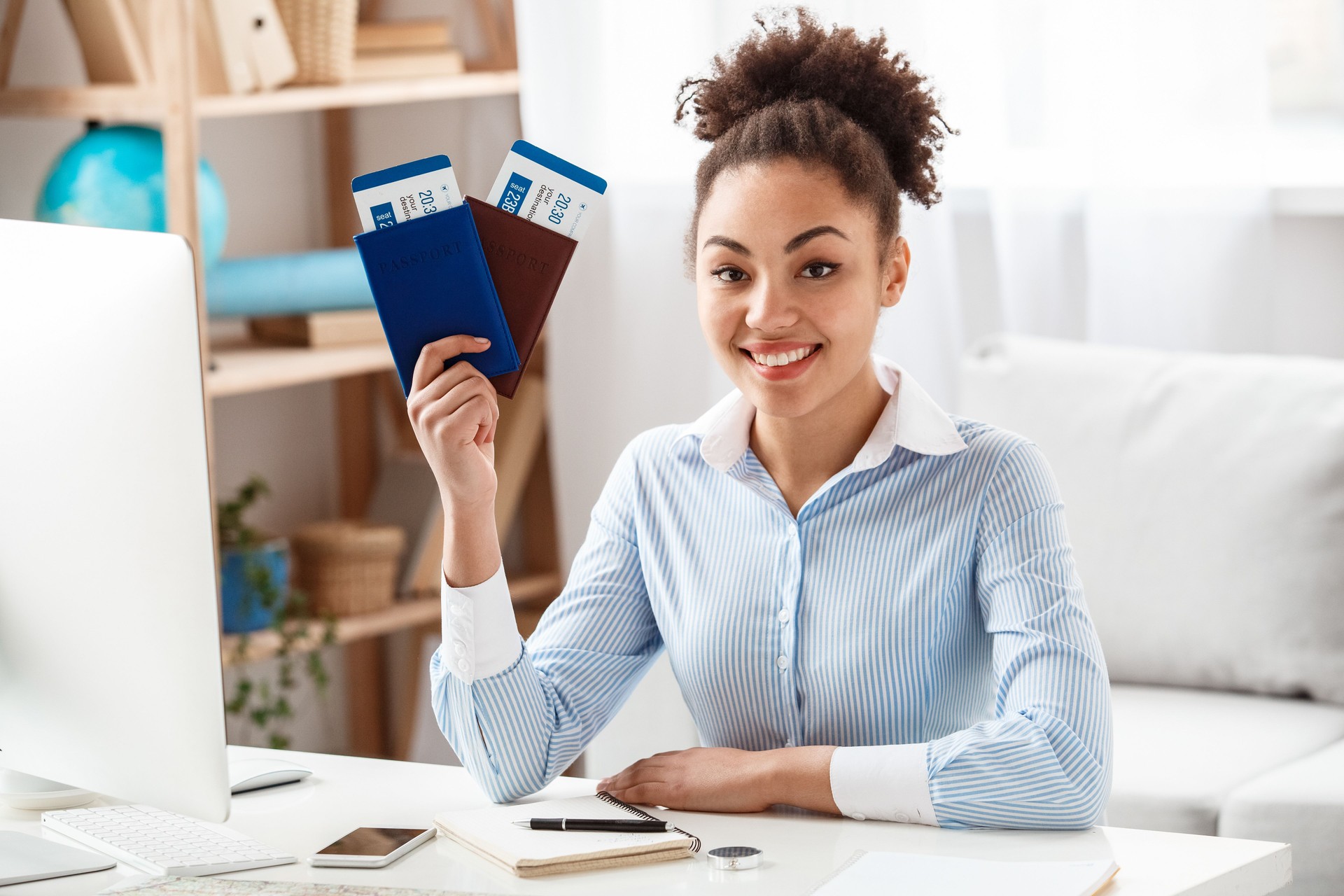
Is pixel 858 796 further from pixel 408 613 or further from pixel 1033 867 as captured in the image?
pixel 408 613

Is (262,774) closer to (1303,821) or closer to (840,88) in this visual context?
(840,88)

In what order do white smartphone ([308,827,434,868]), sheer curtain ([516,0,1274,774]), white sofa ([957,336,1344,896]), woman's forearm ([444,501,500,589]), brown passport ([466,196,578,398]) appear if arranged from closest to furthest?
white smartphone ([308,827,434,868])
brown passport ([466,196,578,398])
woman's forearm ([444,501,500,589])
white sofa ([957,336,1344,896])
sheer curtain ([516,0,1274,774])

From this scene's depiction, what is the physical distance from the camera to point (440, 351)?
1253 mm

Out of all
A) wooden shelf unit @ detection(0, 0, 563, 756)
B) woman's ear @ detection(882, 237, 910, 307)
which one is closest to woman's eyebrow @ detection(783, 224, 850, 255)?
woman's ear @ detection(882, 237, 910, 307)

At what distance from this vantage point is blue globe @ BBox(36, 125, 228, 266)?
2268 mm

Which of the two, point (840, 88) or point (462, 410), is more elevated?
point (840, 88)

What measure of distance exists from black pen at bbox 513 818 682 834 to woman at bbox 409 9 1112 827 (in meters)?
0.10

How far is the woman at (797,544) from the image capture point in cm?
127

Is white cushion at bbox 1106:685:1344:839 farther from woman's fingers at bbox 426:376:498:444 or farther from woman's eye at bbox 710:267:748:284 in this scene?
woman's fingers at bbox 426:376:498:444

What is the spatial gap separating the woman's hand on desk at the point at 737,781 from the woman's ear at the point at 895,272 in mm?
466

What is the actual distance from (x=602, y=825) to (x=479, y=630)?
25cm

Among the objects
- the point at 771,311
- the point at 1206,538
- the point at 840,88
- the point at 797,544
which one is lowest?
the point at 1206,538

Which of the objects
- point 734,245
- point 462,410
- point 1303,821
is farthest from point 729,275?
point 1303,821

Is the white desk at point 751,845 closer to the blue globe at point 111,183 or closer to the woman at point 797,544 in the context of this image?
the woman at point 797,544
